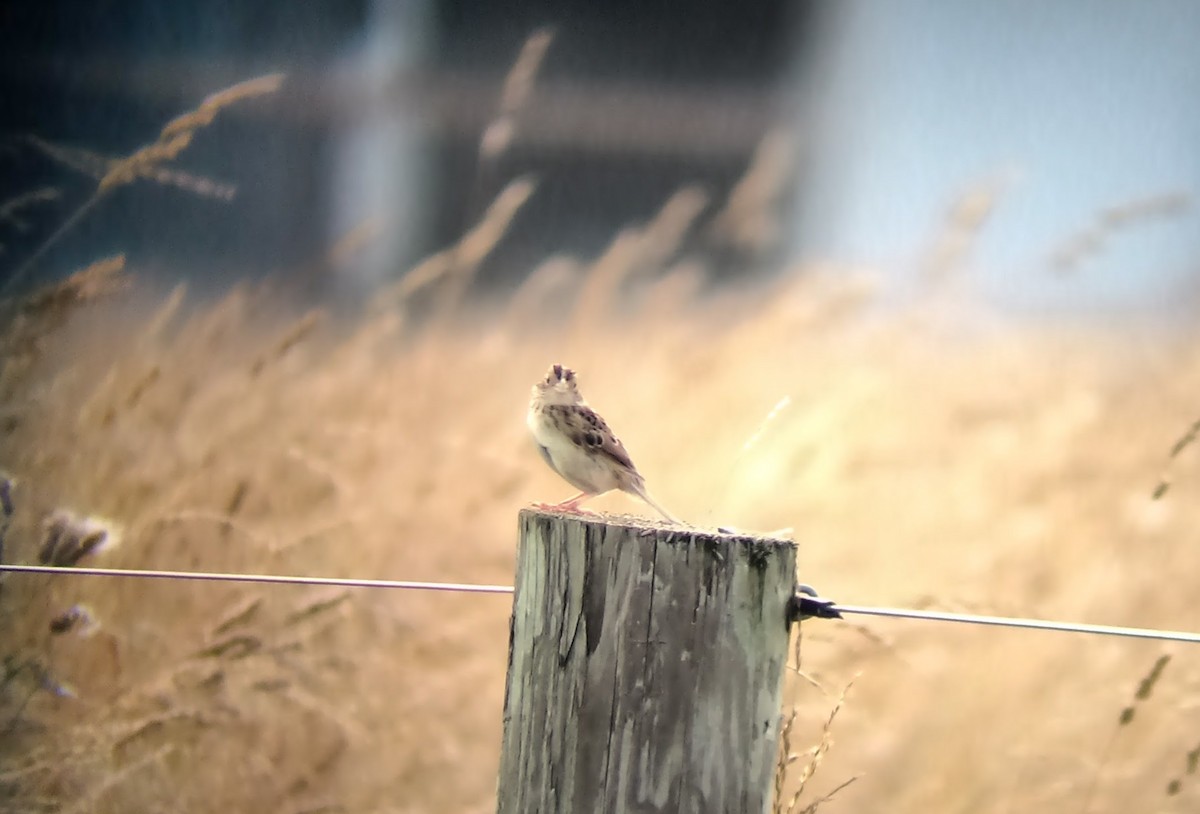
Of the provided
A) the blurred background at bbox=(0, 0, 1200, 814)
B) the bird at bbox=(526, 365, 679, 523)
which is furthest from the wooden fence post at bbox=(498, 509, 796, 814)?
the blurred background at bbox=(0, 0, 1200, 814)

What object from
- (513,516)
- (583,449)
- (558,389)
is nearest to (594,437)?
(583,449)

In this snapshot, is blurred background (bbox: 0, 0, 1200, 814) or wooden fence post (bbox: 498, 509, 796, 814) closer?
wooden fence post (bbox: 498, 509, 796, 814)

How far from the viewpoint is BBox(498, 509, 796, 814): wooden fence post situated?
79 cm

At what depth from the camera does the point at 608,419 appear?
2.01 meters

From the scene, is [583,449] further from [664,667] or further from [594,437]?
[664,667]

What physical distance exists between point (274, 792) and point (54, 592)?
0.57 metres

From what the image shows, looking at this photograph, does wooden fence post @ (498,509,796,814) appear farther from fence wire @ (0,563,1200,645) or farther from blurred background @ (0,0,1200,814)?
blurred background @ (0,0,1200,814)

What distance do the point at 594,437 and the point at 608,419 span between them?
0.79m

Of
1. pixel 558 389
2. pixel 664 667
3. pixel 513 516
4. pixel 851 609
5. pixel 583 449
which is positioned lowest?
pixel 664 667

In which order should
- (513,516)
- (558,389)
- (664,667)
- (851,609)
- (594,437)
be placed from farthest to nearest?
(513,516) < (558,389) < (594,437) < (851,609) < (664,667)

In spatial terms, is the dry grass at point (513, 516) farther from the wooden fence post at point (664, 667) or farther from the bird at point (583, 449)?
the wooden fence post at point (664, 667)

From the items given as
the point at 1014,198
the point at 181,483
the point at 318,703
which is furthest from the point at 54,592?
the point at 1014,198

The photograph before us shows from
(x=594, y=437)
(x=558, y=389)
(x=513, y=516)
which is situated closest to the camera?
(x=594, y=437)

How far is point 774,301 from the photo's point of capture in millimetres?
2020
